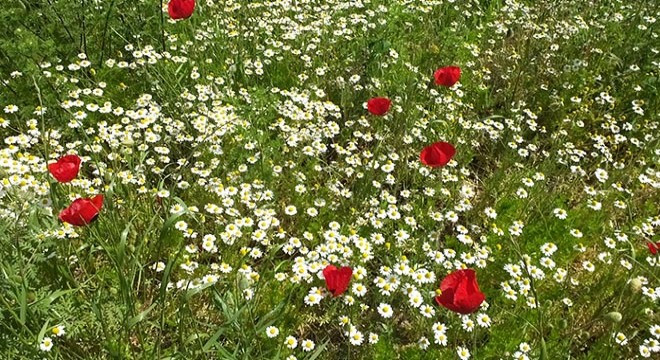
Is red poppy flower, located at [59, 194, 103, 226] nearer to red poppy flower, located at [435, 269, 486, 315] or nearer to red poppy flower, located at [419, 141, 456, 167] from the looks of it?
red poppy flower, located at [435, 269, 486, 315]

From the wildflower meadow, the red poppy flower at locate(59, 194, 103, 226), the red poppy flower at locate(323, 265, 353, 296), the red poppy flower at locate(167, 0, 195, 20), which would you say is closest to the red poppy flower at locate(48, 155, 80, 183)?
the wildflower meadow

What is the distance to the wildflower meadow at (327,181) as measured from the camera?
2557 mm

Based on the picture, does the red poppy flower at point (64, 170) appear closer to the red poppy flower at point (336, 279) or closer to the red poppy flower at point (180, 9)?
the red poppy flower at point (336, 279)

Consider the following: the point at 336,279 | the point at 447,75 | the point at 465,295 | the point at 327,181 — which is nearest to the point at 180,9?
the point at 327,181

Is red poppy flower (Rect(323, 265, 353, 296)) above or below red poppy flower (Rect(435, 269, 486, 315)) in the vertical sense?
below

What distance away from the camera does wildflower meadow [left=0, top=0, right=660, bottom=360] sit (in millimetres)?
2557

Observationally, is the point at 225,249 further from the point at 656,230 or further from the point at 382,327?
the point at 656,230

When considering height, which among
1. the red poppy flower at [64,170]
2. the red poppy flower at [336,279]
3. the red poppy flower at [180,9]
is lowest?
the red poppy flower at [336,279]

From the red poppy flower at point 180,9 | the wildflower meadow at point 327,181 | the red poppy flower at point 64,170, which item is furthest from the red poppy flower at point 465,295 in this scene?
the red poppy flower at point 180,9

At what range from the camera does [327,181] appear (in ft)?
11.8

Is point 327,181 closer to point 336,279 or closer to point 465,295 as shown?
point 336,279

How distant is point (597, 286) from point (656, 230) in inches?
28.7

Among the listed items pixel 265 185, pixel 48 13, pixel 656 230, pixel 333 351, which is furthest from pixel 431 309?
pixel 48 13

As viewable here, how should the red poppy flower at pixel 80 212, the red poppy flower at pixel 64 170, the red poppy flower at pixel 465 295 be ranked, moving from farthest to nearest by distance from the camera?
the red poppy flower at pixel 64 170, the red poppy flower at pixel 80 212, the red poppy flower at pixel 465 295
